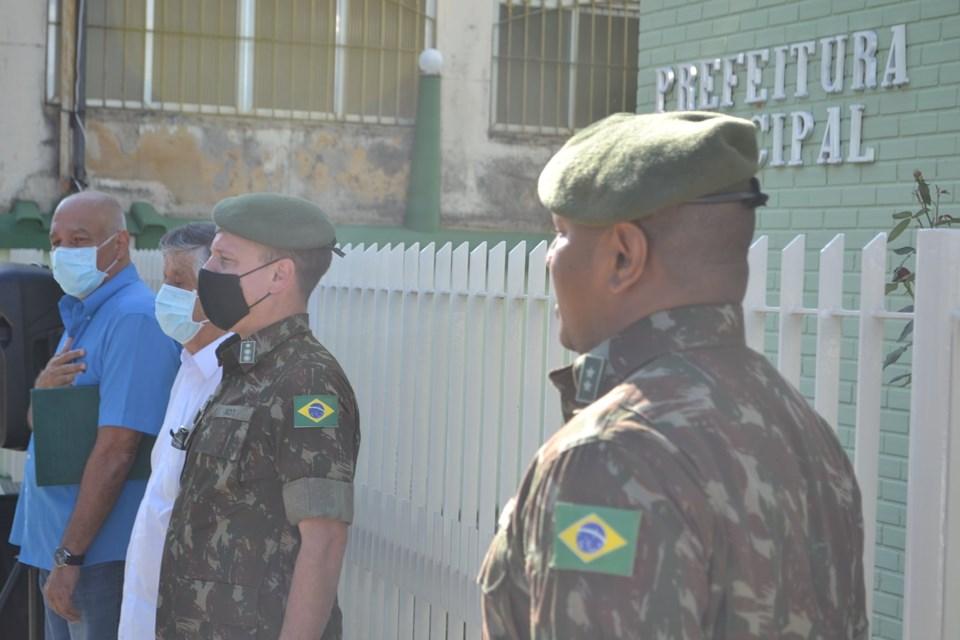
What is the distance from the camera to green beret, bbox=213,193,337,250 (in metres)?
3.29

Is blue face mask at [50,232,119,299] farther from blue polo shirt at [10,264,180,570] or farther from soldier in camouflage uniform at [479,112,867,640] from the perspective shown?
soldier in camouflage uniform at [479,112,867,640]

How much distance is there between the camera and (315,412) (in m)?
3.03

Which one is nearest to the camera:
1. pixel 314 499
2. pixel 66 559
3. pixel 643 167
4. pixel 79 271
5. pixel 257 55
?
pixel 643 167

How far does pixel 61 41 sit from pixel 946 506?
31.9ft

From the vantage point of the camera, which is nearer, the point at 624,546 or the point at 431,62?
the point at 624,546

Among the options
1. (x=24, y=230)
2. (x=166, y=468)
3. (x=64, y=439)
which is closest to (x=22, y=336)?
(x=64, y=439)

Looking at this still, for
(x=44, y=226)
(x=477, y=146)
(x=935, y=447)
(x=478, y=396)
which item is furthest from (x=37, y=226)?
(x=935, y=447)

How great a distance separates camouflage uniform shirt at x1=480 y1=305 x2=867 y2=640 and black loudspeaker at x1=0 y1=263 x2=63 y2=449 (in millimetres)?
3667

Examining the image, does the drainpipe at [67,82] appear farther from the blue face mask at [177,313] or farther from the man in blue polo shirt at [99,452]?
the blue face mask at [177,313]

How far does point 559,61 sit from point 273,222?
894cm

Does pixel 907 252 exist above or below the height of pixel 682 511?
above

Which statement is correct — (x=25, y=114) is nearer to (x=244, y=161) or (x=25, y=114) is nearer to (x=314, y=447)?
(x=244, y=161)

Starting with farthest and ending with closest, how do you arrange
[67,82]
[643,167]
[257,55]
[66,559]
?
[257,55] → [67,82] → [66,559] → [643,167]

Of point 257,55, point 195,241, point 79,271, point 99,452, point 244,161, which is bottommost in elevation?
point 99,452
